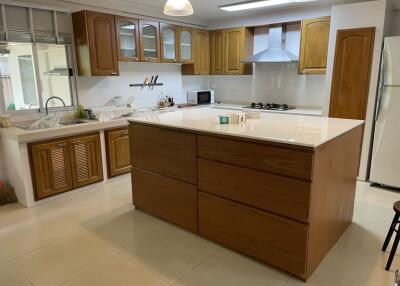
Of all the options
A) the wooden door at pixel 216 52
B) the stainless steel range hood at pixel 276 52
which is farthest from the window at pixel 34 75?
the stainless steel range hood at pixel 276 52

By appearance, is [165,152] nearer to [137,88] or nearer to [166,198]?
[166,198]

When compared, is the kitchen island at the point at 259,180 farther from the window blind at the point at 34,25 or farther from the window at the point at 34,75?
the window blind at the point at 34,25

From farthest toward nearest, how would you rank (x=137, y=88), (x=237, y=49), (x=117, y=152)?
(x=237, y=49)
(x=137, y=88)
(x=117, y=152)

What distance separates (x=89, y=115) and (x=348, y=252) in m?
3.42

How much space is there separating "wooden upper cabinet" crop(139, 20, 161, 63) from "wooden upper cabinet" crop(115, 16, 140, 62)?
0.09 metres

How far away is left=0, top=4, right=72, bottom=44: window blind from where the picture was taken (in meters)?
3.35

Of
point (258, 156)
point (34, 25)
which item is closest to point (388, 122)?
point (258, 156)

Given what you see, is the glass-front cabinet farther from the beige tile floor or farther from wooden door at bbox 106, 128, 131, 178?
the beige tile floor

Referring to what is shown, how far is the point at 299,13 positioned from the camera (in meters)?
4.63

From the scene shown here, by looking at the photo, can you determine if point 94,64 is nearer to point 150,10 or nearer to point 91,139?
point 91,139

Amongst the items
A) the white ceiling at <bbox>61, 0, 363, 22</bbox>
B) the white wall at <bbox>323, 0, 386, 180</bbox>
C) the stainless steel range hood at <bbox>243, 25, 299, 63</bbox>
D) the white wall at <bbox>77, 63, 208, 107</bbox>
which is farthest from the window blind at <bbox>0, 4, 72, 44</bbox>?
the white wall at <bbox>323, 0, 386, 180</bbox>

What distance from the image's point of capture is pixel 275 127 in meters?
2.42

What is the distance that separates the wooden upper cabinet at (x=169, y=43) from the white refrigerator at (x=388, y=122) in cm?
303

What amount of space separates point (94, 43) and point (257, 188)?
294 cm
